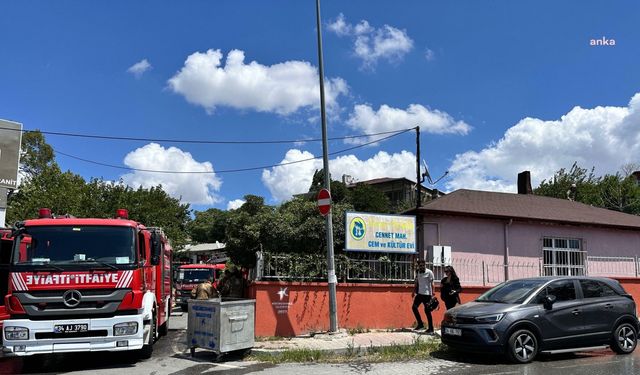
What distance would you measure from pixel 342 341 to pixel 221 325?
298 centimetres

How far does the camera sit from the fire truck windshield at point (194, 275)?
23.8 m

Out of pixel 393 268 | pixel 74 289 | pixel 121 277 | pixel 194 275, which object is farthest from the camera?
pixel 194 275

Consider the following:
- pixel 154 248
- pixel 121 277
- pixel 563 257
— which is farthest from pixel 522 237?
pixel 121 277

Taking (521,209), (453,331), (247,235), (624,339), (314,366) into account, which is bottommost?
(314,366)

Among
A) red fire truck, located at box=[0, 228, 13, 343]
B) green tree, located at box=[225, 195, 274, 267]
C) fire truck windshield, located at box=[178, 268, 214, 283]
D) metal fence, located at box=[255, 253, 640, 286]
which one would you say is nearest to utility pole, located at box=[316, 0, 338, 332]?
metal fence, located at box=[255, 253, 640, 286]

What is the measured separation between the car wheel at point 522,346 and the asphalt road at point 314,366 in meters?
0.17

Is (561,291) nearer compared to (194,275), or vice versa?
(561,291)

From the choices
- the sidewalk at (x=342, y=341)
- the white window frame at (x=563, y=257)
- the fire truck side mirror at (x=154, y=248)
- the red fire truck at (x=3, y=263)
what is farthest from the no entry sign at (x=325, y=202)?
the white window frame at (x=563, y=257)

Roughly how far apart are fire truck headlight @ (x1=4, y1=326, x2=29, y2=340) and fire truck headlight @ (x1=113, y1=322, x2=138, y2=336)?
1.29 m

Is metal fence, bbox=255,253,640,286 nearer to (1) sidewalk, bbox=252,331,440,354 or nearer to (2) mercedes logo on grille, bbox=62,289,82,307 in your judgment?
(1) sidewalk, bbox=252,331,440,354

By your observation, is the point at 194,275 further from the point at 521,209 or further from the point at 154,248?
the point at 154,248

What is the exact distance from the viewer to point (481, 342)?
8.87 metres

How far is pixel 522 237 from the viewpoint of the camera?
1667 cm

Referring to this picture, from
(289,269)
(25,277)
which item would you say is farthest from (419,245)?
(25,277)
